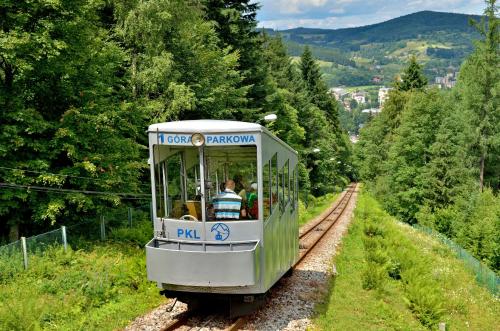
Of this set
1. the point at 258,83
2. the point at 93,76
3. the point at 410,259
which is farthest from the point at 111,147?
the point at 258,83

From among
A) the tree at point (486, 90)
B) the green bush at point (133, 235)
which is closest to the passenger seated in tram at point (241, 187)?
Result: the green bush at point (133, 235)

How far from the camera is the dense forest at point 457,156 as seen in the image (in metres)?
37.3

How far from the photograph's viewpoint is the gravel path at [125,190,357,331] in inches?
425

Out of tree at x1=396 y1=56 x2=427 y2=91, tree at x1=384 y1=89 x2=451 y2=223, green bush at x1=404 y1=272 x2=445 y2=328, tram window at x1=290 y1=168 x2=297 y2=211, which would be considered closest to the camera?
green bush at x1=404 y1=272 x2=445 y2=328

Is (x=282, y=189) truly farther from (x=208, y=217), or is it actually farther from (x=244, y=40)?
(x=244, y=40)

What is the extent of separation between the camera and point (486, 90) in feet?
140

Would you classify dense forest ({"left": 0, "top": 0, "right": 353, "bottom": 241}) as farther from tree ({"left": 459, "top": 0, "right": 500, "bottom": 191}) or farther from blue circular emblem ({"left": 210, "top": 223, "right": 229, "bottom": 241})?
tree ({"left": 459, "top": 0, "right": 500, "bottom": 191})

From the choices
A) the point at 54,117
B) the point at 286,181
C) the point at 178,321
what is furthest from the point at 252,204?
the point at 54,117

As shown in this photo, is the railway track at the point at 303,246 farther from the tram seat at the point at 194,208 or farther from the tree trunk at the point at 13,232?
the tree trunk at the point at 13,232

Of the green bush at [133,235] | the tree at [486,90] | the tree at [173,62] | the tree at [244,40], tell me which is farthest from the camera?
the tree at [486,90]

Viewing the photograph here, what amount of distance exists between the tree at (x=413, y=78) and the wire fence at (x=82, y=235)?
60.3m

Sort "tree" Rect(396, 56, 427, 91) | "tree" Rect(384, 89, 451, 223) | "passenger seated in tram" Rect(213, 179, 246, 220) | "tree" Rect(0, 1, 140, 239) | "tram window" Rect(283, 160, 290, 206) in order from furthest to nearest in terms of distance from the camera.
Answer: "tree" Rect(396, 56, 427, 91)
"tree" Rect(384, 89, 451, 223)
"tree" Rect(0, 1, 140, 239)
"tram window" Rect(283, 160, 290, 206)
"passenger seated in tram" Rect(213, 179, 246, 220)

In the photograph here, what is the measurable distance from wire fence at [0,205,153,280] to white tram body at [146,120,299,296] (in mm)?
5167


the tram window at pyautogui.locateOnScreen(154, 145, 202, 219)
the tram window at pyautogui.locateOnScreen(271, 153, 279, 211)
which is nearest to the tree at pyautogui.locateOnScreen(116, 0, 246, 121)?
the tram window at pyautogui.locateOnScreen(271, 153, 279, 211)
